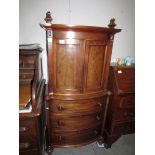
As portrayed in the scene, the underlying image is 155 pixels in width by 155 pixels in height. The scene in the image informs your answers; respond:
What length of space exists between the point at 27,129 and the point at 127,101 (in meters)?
1.32

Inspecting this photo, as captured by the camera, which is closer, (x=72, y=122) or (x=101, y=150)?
(x=72, y=122)

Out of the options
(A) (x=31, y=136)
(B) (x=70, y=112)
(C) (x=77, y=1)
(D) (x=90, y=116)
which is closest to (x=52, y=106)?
(B) (x=70, y=112)

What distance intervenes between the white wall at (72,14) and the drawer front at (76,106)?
0.63 metres

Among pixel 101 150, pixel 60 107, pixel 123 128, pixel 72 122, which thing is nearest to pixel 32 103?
pixel 60 107

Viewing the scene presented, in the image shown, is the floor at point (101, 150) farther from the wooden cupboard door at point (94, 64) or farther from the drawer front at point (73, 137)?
the wooden cupboard door at point (94, 64)

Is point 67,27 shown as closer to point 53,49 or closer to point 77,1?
point 53,49

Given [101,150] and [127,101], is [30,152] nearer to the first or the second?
[101,150]

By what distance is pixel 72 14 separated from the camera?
2.00 metres

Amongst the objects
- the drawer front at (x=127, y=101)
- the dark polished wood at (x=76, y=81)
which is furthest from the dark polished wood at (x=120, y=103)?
the dark polished wood at (x=76, y=81)

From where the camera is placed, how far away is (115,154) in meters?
2.00

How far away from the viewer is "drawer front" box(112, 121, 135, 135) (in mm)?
2102

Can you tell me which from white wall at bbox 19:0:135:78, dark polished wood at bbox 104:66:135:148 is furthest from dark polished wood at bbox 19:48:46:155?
dark polished wood at bbox 104:66:135:148

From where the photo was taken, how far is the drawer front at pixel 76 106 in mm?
1747
